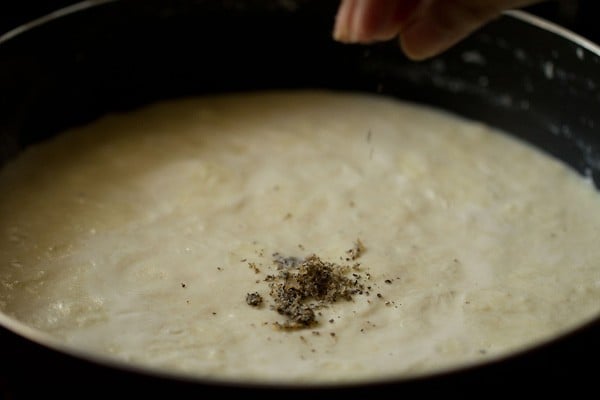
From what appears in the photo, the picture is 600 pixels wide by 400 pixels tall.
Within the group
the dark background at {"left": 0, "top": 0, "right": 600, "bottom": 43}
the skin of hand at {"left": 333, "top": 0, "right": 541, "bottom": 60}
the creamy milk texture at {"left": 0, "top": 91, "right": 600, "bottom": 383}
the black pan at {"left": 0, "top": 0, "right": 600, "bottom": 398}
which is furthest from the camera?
the dark background at {"left": 0, "top": 0, "right": 600, "bottom": 43}

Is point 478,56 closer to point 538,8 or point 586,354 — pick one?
point 538,8

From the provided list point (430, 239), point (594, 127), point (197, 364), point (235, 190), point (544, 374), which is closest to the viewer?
point (544, 374)

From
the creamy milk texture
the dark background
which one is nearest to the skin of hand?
the creamy milk texture

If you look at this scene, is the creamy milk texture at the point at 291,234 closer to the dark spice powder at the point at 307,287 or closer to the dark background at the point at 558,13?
the dark spice powder at the point at 307,287

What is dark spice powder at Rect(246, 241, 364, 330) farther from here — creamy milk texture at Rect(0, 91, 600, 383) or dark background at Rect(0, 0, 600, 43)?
dark background at Rect(0, 0, 600, 43)

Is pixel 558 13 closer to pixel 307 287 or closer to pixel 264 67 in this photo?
pixel 264 67

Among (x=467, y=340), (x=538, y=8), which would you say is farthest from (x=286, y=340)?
(x=538, y=8)

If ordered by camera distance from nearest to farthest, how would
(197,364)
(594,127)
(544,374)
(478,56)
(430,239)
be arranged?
(544,374), (197,364), (430,239), (594,127), (478,56)
